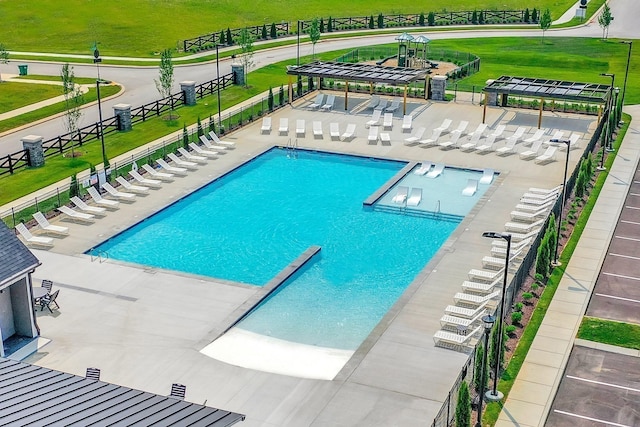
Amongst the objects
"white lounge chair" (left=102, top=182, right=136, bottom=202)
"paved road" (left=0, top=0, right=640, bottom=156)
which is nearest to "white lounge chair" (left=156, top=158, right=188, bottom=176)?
"white lounge chair" (left=102, top=182, right=136, bottom=202)

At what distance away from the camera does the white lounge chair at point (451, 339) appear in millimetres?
23766

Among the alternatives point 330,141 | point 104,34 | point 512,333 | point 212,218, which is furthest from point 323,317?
point 104,34

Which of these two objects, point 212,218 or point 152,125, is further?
point 152,125

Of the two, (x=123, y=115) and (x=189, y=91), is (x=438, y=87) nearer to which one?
(x=189, y=91)

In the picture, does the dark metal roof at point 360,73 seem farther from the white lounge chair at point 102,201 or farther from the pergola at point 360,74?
the white lounge chair at point 102,201

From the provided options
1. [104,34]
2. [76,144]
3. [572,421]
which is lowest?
[572,421]

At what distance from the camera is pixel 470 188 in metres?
37.3

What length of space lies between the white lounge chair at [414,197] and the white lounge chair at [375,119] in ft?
38.9

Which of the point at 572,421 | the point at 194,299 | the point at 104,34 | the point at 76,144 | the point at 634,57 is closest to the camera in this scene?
the point at 572,421

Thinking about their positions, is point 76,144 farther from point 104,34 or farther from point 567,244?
point 104,34

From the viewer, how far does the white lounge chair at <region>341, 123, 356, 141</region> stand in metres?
44.8

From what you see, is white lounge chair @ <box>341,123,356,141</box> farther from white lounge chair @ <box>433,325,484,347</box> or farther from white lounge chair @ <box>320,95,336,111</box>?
white lounge chair @ <box>433,325,484,347</box>

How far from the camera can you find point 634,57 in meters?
66.8

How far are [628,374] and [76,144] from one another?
105 feet
